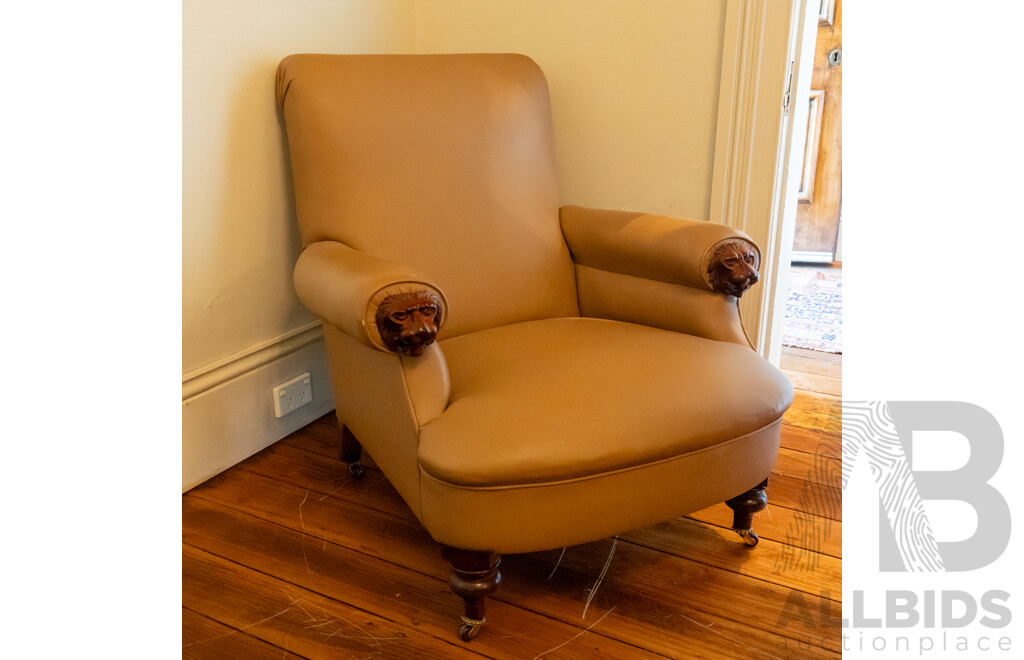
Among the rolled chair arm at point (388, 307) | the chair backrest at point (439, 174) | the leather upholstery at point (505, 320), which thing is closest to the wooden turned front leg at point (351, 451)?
the leather upholstery at point (505, 320)

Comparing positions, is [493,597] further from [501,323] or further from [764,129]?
[764,129]

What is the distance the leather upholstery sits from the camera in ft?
4.13

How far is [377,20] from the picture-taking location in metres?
2.19

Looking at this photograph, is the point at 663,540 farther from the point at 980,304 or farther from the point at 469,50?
the point at 469,50

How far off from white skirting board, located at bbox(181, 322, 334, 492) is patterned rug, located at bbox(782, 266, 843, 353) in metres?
1.67

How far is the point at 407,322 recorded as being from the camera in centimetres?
125

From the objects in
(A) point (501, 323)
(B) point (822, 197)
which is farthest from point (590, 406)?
(B) point (822, 197)

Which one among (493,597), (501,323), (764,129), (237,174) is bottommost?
(493,597)

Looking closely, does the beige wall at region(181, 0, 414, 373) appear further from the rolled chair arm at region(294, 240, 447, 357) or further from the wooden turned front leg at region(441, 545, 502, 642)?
the wooden turned front leg at region(441, 545, 502, 642)

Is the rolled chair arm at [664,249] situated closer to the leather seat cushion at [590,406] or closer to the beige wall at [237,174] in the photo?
the leather seat cushion at [590,406]

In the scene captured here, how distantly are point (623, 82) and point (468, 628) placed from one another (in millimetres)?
1496

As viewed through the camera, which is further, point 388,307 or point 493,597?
point 493,597

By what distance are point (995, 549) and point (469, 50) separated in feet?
6.14
